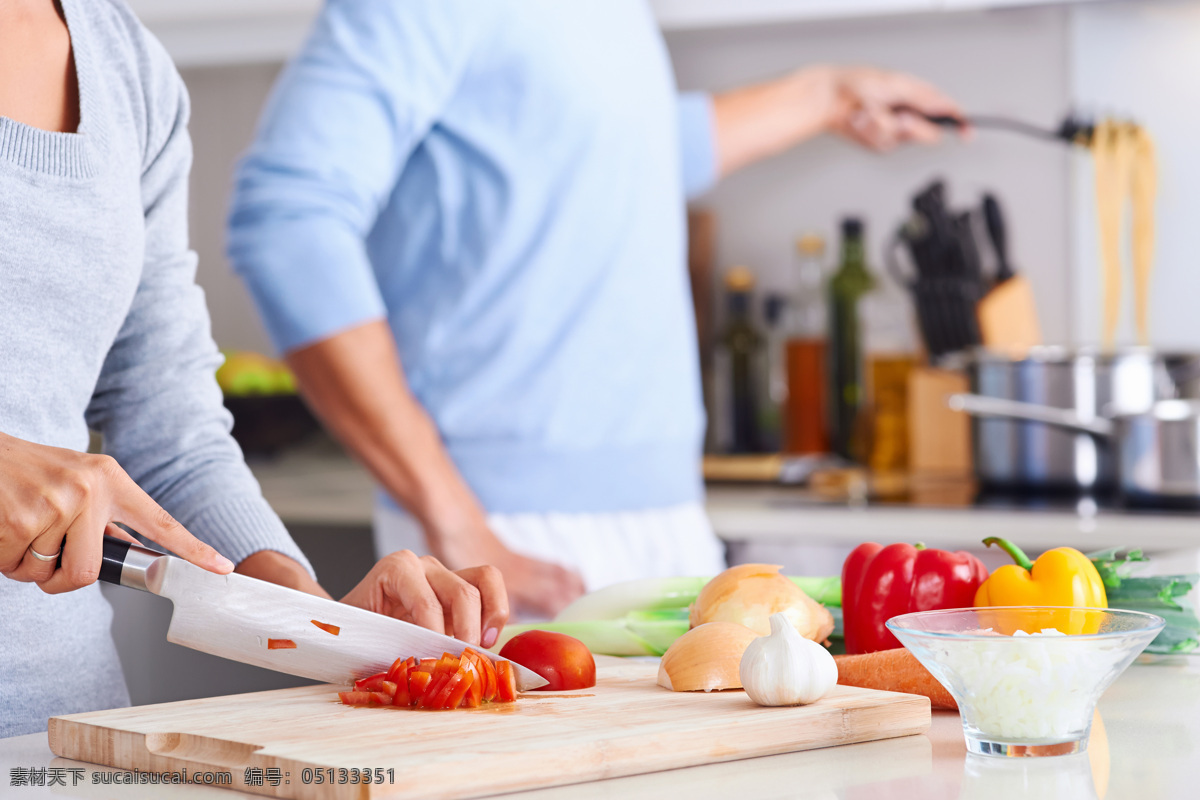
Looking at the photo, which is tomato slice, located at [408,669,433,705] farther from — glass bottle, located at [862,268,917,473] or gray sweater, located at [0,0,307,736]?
glass bottle, located at [862,268,917,473]

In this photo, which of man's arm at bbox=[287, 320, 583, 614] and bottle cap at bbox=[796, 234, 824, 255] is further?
A: bottle cap at bbox=[796, 234, 824, 255]

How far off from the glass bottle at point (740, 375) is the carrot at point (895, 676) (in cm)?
172

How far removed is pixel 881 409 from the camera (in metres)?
2.36

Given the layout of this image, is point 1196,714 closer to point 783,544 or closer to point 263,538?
point 263,538

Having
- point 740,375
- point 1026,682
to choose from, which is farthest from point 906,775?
point 740,375

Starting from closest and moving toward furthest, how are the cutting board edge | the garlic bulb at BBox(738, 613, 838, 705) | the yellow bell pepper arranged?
the cutting board edge
the garlic bulb at BBox(738, 613, 838, 705)
the yellow bell pepper

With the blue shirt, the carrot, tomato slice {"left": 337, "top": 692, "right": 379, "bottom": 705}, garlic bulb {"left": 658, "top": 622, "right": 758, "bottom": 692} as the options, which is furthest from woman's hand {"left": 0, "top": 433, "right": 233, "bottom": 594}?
the blue shirt

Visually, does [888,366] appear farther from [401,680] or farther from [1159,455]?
[401,680]

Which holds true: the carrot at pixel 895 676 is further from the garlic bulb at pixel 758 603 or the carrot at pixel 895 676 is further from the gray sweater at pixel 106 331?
the gray sweater at pixel 106 331

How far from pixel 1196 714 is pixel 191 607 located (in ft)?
1.81

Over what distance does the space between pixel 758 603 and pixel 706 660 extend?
9cm

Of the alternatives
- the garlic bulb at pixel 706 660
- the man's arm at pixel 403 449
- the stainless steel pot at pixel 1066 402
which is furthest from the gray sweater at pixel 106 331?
the stainless steel pot at pixel 1066 402

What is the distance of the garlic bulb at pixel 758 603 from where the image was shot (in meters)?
0.81

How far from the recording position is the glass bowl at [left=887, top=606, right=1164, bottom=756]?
0.61 metres
